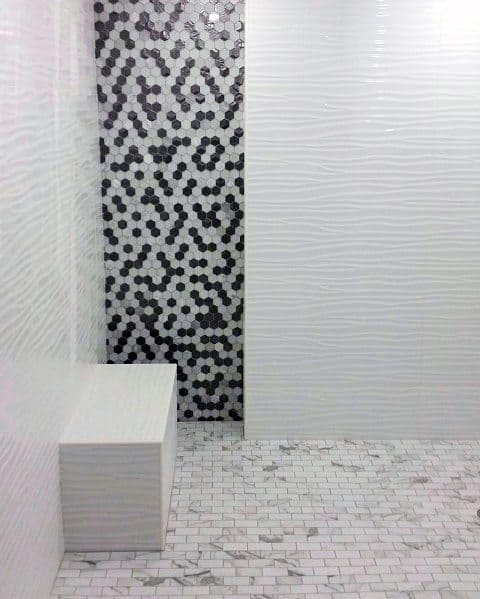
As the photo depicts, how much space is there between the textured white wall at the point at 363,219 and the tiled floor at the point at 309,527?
0.76 ft

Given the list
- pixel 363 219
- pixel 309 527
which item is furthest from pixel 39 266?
pixel 363 219

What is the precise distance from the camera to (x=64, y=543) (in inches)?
116

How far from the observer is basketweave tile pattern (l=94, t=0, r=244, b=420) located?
374cm

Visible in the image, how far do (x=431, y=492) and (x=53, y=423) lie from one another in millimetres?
1541

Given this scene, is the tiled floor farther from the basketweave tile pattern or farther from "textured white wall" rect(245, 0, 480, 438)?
the basketweave tile pattern

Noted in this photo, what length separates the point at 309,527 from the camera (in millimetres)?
3098

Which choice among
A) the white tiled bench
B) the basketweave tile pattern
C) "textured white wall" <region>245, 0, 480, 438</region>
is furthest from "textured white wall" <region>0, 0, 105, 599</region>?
"textured white wall" <region>245, 0, 480, 438</region>

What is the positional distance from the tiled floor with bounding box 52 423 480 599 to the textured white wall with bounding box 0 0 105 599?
0.42m

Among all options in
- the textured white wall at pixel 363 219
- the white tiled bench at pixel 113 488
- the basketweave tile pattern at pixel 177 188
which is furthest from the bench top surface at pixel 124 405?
the textured white wall at pixel 363 219

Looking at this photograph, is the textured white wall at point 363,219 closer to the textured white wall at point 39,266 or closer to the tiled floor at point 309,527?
the tiled floor at point 309,527

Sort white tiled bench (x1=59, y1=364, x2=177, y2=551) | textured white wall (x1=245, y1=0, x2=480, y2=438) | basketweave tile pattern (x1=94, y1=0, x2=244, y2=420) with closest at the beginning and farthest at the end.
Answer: white tiled bench (x1=59, y1=364, x2=177, y2=551) < textured white wall (x1=245, y1=0, x2=480, y2=438) < basketweave tile pattern (x1=94, y1=0, x2=244, y2=420)

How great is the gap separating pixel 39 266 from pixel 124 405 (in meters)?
Answer: 0.88

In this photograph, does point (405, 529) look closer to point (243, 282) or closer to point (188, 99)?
point (243, 282)

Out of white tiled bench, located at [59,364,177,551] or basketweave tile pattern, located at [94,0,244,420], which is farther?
basketweave tile pattern, located at [94,0,244,420]
